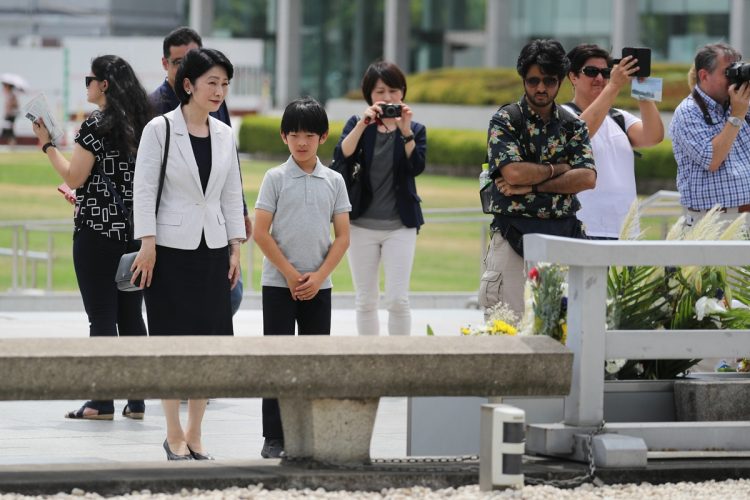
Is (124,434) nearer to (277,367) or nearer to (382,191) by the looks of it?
(382,191)

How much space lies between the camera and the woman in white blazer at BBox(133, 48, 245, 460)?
21.9 feet

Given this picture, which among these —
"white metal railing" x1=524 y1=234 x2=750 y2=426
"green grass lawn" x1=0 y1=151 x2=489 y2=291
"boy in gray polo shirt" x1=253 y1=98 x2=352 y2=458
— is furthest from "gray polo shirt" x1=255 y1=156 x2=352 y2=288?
"green grass lawn" x1=0 y1=151 x2=489 y2=291

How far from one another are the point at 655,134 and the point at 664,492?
3.03m

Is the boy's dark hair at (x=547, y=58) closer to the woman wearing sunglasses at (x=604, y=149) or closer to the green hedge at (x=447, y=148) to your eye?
the woman wearing sunglasses at (x=604, y=149)

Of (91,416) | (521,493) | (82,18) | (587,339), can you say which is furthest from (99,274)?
(82,18)

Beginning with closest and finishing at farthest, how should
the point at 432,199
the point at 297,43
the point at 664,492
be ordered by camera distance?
the point at 664,492
the point at 432,199
the point at 297,43

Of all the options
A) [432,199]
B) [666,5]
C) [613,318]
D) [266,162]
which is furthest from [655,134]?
[666,5]

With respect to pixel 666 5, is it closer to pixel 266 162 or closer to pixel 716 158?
pixel 266 162

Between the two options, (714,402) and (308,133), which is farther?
(308,133)

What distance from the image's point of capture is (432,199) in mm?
27375

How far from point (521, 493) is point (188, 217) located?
→ 2.13 m

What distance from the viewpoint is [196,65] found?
671cm

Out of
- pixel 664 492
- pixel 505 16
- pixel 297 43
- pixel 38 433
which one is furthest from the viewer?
pixel 297 43

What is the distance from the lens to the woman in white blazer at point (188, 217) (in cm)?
669
